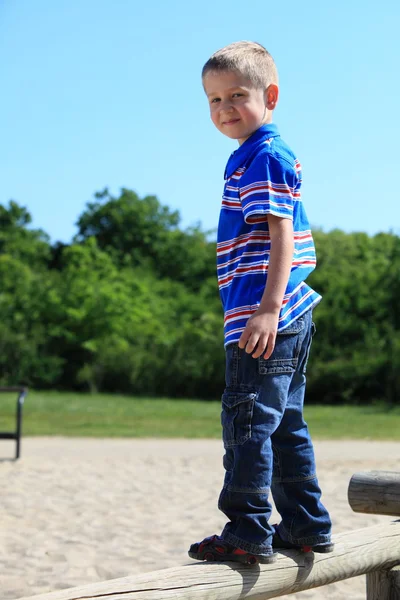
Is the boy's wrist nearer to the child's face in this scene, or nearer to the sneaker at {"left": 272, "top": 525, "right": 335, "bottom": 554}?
the child's face

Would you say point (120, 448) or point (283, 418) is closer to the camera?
point (283, 418)

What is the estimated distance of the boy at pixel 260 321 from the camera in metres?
2.76

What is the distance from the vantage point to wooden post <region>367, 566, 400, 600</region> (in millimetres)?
3438

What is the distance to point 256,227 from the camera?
2867mm

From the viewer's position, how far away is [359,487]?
365 cm

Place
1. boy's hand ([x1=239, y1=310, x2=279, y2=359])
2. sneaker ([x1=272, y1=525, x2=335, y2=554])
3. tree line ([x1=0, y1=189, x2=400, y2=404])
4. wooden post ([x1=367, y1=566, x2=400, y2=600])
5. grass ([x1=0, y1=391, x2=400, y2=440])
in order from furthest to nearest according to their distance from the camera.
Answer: tree line ([x1=0, y1=189, x2=400, y2=404]), grass ([x1=0, y1=391, x2=400, y2=440]), wooden post ([x1=367, y1=566, x2=400, y2=600]), sneaker ([x1=272, y1=525, x2=335, y2=554]), boy's hand ([x1=239, y1=310, x2=279, y2=359])

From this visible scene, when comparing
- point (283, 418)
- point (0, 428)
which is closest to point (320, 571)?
point (283, 418)

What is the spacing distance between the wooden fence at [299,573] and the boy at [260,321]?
0.24ft

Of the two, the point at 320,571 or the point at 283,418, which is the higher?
the point at 283,418

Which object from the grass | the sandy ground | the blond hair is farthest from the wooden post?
the grass

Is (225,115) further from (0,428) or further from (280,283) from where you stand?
(0,428)

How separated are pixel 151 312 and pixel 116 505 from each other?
2770 centimetres

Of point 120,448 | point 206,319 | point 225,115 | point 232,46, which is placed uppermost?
point 206,319

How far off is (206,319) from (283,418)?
1086 inches
